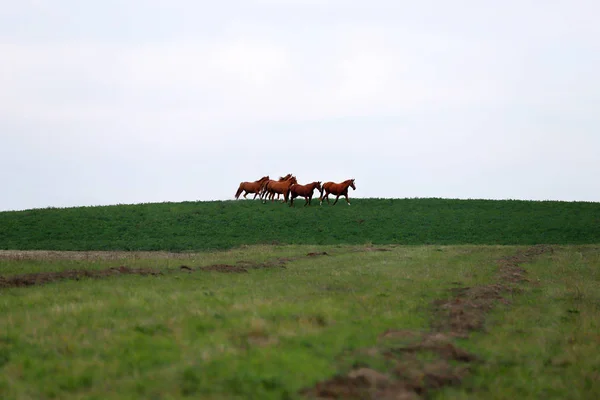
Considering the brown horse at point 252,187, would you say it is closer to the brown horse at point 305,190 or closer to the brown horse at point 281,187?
the brown horse at point 281,187

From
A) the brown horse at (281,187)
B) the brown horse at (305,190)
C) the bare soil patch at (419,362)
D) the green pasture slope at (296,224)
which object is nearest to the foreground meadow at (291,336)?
the bare soil patch at (419,362)

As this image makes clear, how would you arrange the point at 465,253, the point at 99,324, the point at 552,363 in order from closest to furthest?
1. the point at 552,363
2. the point at 99,324
3. the point at 465,253

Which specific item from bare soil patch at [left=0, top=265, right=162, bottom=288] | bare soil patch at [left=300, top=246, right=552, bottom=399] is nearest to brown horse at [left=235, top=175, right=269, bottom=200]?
bare soil patch at [left=0, top=265, right=162, bottom=288]

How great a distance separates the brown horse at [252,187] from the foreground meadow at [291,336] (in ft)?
137

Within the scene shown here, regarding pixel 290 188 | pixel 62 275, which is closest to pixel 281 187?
pixel 290 188

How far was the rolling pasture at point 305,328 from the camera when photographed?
32.6 ft

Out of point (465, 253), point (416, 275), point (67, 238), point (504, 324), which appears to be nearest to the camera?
point (504, 324)

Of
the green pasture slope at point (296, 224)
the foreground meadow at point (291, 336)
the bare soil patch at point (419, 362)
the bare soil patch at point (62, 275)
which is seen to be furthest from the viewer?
the green pasture slope at point (296, 224)

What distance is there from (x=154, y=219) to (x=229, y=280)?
34.2 meters

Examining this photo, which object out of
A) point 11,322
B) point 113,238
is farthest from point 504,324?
point 113,238

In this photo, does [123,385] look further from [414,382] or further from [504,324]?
[504,324]

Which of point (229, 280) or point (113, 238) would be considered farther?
point (113, 238)

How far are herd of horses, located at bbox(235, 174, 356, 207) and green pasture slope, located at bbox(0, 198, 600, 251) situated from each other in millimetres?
1248

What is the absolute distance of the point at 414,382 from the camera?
1016 centimetres
